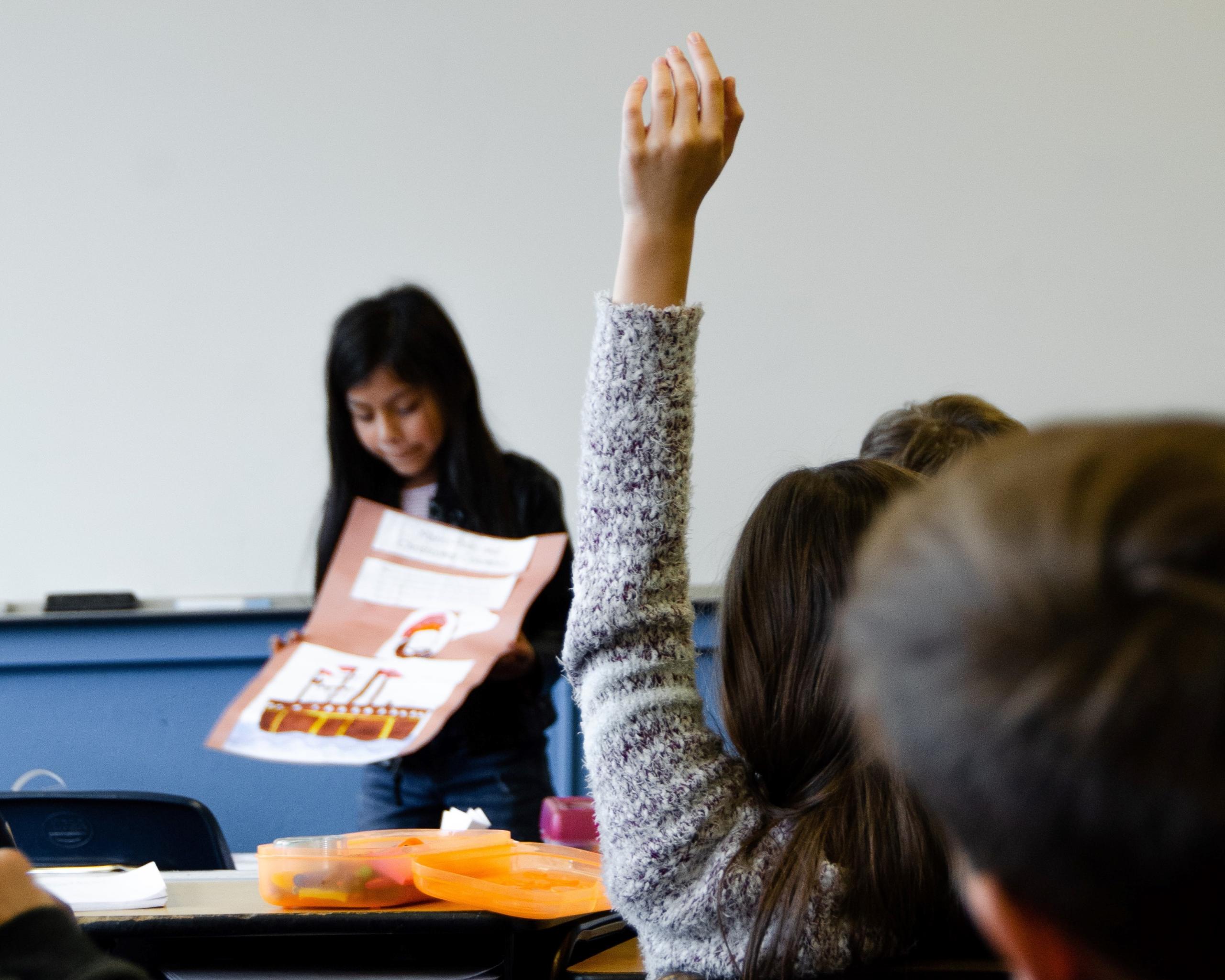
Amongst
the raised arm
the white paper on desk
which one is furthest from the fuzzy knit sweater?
the white paper on desk

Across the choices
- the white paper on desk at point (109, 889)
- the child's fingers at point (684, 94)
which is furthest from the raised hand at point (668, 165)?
the white paper on desk at point (109, 889)

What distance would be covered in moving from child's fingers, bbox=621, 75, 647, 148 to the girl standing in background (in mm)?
917

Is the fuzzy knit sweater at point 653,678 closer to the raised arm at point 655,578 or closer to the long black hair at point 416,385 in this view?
the raised arm at point 655,578

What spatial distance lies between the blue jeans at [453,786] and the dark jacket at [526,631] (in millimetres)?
17

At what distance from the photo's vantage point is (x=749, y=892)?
0.67 meters

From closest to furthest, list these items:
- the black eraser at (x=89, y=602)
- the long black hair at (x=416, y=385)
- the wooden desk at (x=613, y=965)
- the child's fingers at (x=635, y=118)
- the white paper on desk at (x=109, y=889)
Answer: the child's fingers at (x=635, y=118), the wooden desk at (x=613, y=965), the white paper on desk at (x=109, y=889), the long black hair at (x=416, y=385), the black eraser at (x=89, y=602)

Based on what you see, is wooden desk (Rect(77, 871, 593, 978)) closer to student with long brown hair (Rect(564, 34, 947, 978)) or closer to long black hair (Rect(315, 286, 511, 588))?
student with long brown hair (Rect(564, 34, 947, 978))

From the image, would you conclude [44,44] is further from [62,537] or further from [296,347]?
[62,537]

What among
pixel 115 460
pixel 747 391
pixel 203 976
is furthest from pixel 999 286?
pixel 203 976

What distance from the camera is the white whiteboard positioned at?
7.63 feet

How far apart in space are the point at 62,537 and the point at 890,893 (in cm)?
207

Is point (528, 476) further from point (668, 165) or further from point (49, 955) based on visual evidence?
point (49, 955)

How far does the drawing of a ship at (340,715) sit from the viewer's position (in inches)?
51.8

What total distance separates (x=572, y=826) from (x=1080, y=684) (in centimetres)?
99
